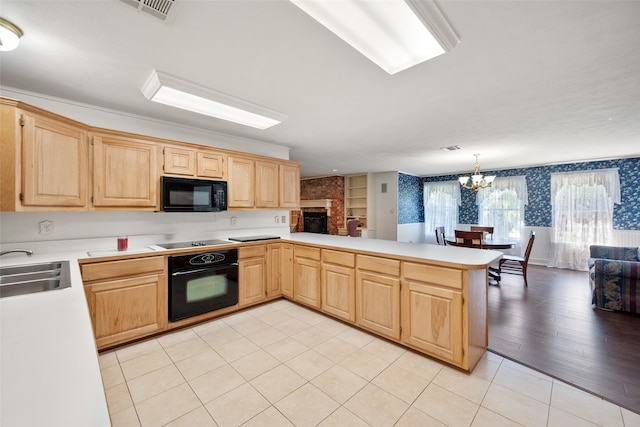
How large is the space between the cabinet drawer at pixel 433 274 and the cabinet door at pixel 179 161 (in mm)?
2622

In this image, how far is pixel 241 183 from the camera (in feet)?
11.8

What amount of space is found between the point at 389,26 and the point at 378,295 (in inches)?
86.7

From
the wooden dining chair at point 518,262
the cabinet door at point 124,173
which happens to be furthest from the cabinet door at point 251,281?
the wooden dining chair at point 518,262

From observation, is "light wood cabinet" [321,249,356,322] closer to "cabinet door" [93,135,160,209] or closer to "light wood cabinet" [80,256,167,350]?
"light wood cabinet" [80,256,167,350]

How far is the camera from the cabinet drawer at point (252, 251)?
3.33 metres

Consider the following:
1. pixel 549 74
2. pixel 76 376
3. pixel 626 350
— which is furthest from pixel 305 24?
pixel 626 350

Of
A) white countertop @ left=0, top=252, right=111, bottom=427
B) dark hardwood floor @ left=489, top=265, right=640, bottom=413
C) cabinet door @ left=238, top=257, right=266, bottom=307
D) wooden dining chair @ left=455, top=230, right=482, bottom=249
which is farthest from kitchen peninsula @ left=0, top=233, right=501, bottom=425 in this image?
wooden dining chair @ left=455, top=230, right=482, bottom=249

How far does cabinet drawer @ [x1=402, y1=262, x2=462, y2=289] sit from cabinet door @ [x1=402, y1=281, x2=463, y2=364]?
51 millimetres

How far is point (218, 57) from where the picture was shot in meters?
1.84

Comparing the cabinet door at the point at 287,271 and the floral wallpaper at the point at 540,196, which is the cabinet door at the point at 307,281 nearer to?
the cabinet door at the point at 287,271

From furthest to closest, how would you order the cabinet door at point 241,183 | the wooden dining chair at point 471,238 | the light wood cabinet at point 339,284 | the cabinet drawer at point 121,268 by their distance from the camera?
the wooden dining chair at point 471,238 → the cabinet door at point 241,183 → the light wood cabinet at point 339,284 → the cabinet drawer at point 121,268

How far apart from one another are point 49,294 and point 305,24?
77.2 inches

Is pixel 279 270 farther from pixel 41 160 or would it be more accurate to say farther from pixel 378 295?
pixel 41 160

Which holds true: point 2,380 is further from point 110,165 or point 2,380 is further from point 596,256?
point 596,256
